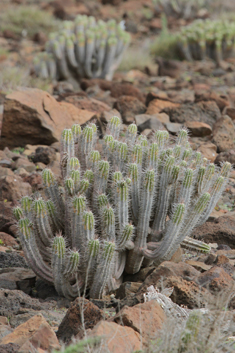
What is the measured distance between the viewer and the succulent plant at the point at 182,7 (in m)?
19.7

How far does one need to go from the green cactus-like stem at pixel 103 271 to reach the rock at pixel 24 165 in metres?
2.72

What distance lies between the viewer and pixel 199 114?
25.0ft

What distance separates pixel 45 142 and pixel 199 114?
2.49m

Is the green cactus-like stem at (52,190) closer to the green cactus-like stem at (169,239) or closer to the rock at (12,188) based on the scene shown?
the green cactus-like stem at (169,239)

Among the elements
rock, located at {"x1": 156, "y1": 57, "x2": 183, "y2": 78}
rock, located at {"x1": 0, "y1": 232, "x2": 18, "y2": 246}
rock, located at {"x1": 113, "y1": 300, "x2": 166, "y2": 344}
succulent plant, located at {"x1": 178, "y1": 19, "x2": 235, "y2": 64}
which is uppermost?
succulent plant, located at {"x1": 178, "y1": 19, "x2": 235, "y2": 64}

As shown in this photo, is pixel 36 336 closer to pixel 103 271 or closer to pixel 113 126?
pixel 103 271

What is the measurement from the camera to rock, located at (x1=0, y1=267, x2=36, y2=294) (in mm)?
4055

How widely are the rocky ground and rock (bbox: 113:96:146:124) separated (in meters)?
0.02

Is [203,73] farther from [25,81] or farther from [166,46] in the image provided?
[25,81]

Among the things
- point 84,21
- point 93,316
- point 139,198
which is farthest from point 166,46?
→ point 93,316

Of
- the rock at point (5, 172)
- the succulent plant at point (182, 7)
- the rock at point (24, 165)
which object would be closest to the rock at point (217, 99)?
the rock at point (24, 165)

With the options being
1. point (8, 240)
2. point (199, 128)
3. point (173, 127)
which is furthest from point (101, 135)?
point (8, 240)

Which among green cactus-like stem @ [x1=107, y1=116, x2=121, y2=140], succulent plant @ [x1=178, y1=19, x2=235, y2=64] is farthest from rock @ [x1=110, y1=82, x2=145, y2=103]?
green cactus-like stem @ [x1=107, y1=116, x2=121, y2=140]

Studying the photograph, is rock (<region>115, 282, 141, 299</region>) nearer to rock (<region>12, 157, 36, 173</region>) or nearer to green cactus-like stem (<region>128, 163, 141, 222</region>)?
green cactus-like stem (<region>128, 163, 141, 222</region>)
